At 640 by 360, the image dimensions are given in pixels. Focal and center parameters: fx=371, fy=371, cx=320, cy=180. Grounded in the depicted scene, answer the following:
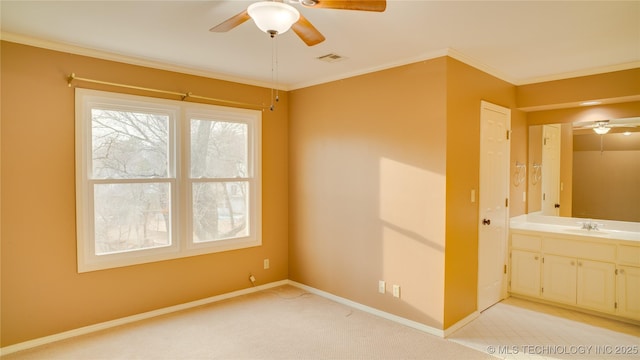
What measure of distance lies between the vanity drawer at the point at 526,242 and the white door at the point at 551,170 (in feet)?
2.09

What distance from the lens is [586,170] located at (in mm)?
4277

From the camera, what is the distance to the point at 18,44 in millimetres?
2963

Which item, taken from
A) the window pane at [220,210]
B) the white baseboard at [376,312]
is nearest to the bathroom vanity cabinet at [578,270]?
the white baseboard at [376,312]

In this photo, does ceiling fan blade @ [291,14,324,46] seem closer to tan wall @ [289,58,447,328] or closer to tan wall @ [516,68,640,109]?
tan wall @ [289,58,447,328]

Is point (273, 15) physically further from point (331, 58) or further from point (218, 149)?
point (218, 149)

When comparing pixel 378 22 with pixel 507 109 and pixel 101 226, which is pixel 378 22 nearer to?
pixel 507 109

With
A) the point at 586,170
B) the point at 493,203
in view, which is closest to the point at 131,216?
the point at 493,203

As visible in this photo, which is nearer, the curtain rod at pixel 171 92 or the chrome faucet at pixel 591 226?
the curtain rod at pixel 171 92

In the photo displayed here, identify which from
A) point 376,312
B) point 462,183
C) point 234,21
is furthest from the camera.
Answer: point 376,312

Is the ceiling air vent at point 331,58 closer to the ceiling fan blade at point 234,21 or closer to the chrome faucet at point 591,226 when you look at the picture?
the ceiling fan blade at point 234,21

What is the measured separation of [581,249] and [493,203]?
95cm

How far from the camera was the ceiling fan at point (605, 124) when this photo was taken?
155 inches

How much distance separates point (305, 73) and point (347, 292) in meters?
2.46

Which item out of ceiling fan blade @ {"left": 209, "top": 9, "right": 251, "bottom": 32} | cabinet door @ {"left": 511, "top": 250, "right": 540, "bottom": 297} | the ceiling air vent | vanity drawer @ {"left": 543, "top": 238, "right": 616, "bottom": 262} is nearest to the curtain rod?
the ceiling air vent
